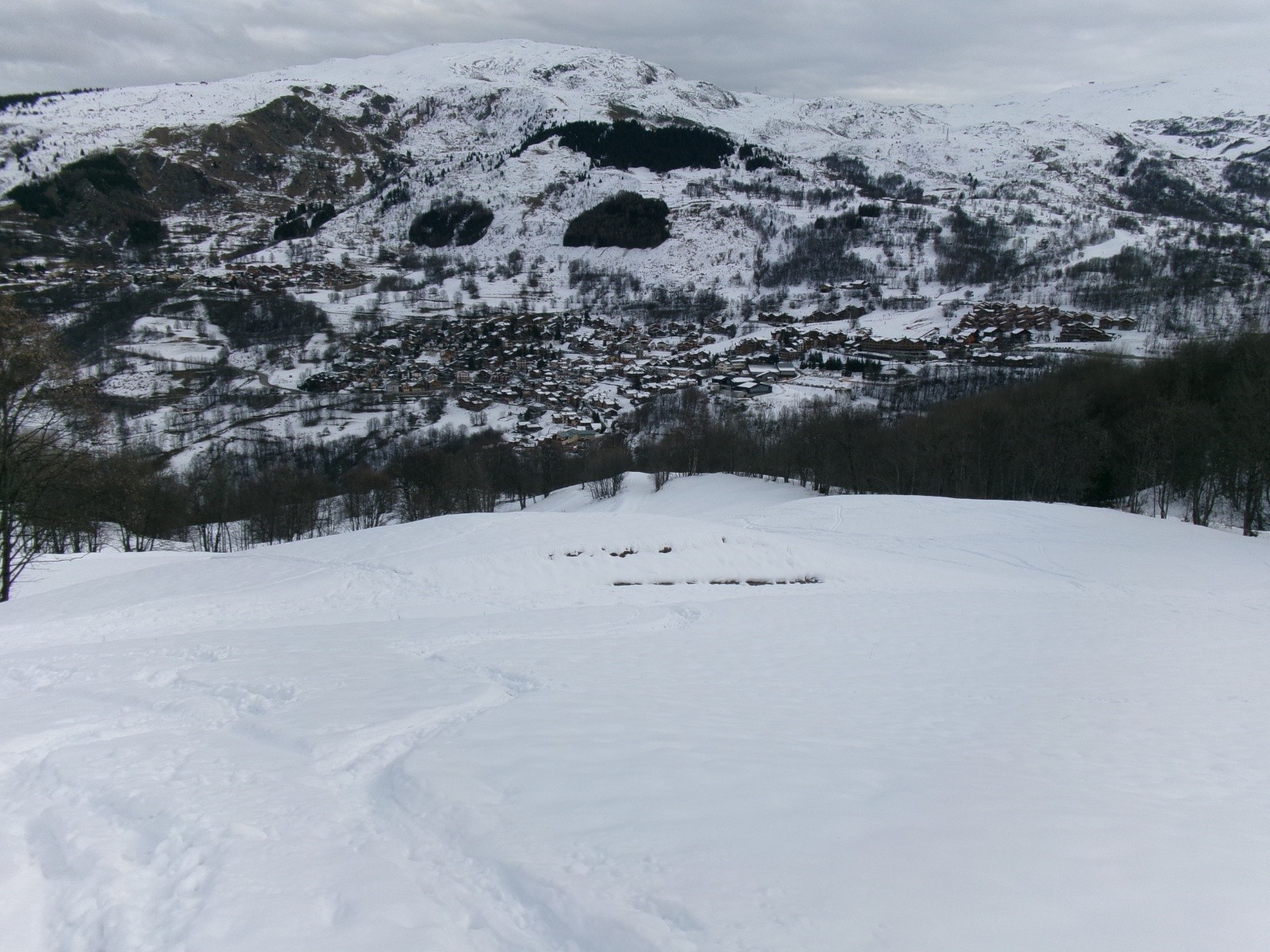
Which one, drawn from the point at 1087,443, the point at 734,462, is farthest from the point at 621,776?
the point at 734,462

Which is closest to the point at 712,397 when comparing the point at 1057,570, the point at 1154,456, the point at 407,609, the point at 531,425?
the point at 531,425

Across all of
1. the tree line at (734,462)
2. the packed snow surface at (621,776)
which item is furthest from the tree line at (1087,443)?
the packed snow surface at (621,776)

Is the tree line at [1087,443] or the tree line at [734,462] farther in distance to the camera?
the tree line at [1087,443]

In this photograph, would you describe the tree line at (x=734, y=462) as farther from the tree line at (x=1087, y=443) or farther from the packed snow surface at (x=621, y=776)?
the packed snow surface at (x=621, y=776)

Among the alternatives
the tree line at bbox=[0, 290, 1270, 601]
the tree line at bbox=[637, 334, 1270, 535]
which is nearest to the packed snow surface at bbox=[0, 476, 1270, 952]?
the tree line at bbox=[0, 290, 1270, 601]

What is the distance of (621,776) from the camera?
7.06m

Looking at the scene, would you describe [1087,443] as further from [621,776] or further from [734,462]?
[621,776]

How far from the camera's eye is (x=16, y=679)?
11156 mm

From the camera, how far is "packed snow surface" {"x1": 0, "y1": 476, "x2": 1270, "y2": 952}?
4.88 meters

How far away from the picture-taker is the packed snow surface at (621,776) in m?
4.88

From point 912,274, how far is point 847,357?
7601 centimetres

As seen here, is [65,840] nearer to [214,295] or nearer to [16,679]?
[16,679]

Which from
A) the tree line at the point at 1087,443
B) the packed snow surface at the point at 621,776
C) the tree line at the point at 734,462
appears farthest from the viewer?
the tree line at the point at 1087,443

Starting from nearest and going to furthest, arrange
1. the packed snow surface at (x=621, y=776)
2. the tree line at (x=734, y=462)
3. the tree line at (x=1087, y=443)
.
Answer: the packed snow surface at (x=621, y=776)
the tree line at (x=734, y=462)
the tree line at (x=1087, y=443)
